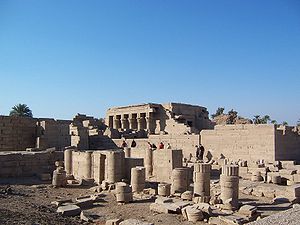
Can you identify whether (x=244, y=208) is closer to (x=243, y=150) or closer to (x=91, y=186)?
(x=91, y=186)

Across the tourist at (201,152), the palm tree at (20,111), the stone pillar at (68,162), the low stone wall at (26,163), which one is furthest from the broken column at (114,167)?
the palm tree at (20,111)

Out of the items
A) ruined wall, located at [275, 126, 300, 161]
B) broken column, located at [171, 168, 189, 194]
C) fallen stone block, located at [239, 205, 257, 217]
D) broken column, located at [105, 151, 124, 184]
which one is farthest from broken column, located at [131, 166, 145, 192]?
ruined wall, located at [275, 126, 300, 161]

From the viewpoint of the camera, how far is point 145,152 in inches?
703

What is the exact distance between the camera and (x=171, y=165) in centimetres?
1565

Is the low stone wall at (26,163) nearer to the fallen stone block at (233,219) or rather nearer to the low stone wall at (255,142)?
the low stone wall at (255,142)

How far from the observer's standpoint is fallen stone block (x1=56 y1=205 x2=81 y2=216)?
34.0ft

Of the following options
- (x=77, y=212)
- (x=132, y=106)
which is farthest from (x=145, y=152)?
(x=132, y=106)

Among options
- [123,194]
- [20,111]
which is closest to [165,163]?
[123,194]

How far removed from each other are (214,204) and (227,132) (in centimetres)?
1048

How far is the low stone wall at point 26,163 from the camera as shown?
17.5m

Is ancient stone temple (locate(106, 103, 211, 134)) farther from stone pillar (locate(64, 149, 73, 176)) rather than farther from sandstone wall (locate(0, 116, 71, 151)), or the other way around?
stone pillar (locate(64, 149, 73, 176))

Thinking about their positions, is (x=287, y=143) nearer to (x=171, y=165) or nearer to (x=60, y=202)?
(x=171, y=165)

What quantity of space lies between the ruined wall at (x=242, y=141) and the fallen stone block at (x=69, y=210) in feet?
39.0

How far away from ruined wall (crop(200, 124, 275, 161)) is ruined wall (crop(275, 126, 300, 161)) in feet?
1.37
